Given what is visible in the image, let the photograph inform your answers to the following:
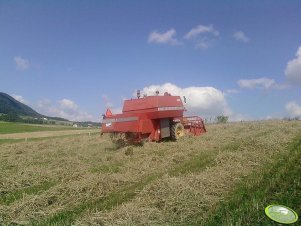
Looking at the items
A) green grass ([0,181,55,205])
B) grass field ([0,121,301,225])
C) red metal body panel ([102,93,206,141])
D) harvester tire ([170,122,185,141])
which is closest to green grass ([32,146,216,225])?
grass field ([0,121,301,225])

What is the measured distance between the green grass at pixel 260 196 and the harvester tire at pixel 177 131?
8.41m

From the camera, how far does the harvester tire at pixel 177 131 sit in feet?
59.3

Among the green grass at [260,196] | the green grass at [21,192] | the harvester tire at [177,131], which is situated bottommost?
the green grass at [21,192]

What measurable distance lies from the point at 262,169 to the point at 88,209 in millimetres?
4499

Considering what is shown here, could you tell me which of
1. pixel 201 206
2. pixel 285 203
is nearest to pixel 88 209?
pixel 201 206

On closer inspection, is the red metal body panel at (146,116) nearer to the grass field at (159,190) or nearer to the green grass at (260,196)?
the grass field at (159,190)

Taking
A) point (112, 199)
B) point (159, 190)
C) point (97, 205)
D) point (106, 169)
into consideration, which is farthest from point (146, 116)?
point (97, 205)

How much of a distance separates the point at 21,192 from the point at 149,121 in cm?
857

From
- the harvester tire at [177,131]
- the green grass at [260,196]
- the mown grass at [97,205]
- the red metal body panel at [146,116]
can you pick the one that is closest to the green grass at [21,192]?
the mown grass at [97,205]

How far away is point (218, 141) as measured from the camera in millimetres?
16703

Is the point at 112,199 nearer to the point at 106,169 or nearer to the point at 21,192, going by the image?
the point at 21,192

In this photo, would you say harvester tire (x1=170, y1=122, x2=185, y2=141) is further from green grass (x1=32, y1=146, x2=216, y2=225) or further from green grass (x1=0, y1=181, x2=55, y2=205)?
green grass (x1=0, y1=181, x2=55, y2=205)

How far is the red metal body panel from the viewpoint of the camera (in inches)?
654

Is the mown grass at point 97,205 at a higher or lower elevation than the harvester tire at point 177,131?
lower
